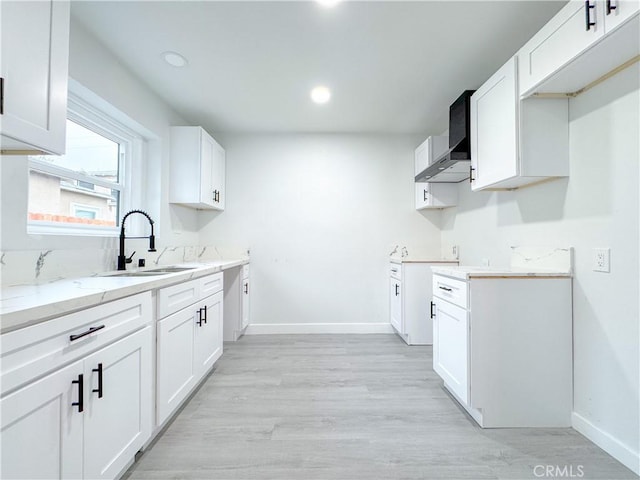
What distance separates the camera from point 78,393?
102 centimetres

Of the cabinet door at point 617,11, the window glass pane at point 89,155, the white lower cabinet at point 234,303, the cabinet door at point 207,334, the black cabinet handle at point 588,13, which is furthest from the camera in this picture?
the white lower cabinet at point 234,303

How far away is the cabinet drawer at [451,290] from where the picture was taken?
1.83 m

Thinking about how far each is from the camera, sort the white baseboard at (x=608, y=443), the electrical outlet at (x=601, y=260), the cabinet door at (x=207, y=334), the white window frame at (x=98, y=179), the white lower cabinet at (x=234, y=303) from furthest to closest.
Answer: the white lower cabinet at (x=234, y=303) < the cabinet door at (x=207, y=334) < the white window frame at (x=98, y=179) < the electrical outlet at (x=601, y=260) < the white baseboard at (x=608, y=443)

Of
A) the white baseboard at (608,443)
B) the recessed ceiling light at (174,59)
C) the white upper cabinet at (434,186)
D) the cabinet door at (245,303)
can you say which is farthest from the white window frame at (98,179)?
the white baseboard at (608,443)

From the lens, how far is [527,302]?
1746mm

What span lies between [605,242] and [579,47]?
99 cm

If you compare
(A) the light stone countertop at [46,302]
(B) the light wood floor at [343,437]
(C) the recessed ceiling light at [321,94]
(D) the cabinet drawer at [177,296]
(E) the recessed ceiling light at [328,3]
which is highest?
(C) the recessed ceiling light at [321,94]

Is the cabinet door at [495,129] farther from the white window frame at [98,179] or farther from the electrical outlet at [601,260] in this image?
the white window frame at [98,179]

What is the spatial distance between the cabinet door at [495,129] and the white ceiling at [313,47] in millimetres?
322

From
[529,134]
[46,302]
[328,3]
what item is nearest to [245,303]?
[46,302]

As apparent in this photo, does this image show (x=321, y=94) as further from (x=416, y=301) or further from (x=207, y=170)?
(x=416, y=301)

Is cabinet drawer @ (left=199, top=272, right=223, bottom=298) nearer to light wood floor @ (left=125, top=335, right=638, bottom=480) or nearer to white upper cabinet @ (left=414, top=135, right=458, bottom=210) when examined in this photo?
light wood floor @ (left=125, top=335, right=638, bottom=480)

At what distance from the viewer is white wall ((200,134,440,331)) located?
3.65m

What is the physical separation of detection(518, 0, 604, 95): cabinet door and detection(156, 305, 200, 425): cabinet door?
8.24ft
